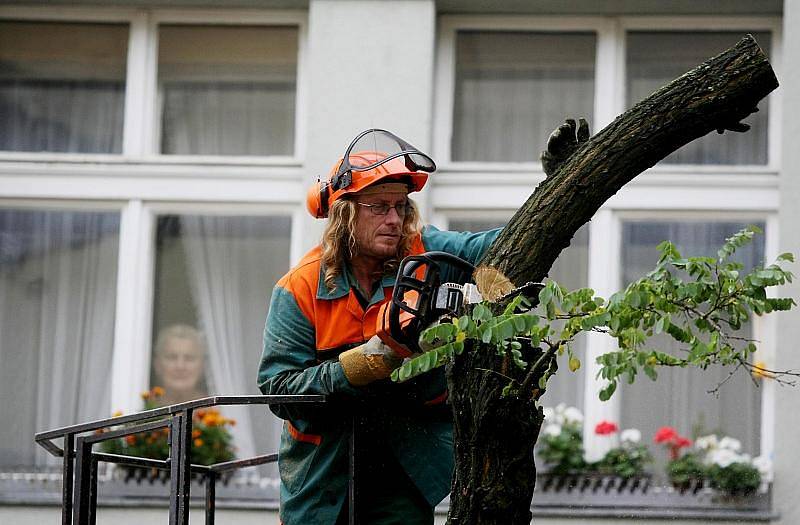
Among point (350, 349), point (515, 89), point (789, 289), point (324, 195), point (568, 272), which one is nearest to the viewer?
point (350, 349)

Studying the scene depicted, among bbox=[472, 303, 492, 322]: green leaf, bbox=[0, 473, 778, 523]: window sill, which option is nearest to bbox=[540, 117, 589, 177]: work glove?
bbox=[472, 303, 492, 322]: green leaf

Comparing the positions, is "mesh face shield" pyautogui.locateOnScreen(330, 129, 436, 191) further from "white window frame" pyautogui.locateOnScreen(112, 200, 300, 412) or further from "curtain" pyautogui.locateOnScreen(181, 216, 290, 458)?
"curtain" pyautogui.locateOnScreen(181, 216, 290, 458)

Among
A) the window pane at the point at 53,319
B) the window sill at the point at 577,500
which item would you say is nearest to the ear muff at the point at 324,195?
the window sill at the point at 577,500

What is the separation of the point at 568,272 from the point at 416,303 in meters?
4.43

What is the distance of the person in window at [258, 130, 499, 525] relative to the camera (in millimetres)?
4504

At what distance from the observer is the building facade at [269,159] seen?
8.23 metres

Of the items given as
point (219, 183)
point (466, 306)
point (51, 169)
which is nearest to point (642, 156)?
point (466, 306)

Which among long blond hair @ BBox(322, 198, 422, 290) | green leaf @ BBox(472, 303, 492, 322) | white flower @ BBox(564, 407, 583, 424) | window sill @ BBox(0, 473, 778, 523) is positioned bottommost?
window sill @ BBox(0, 473, 778, 523)

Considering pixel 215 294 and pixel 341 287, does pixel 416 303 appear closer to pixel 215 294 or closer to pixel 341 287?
pixel 341 287

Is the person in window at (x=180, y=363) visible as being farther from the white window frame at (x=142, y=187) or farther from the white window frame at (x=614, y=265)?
the white window frame at (x=614, y=265)

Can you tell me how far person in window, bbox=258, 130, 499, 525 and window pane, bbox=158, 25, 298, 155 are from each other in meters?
4.11

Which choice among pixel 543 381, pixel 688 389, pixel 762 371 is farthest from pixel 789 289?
pixel 543 381

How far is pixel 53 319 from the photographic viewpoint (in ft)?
28.5

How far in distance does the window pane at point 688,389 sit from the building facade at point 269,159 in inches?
0.5
